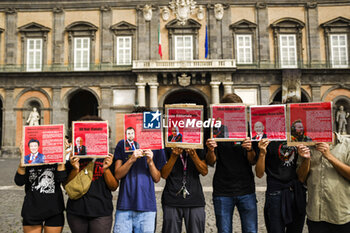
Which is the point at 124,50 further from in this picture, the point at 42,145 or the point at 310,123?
the point at 310,123

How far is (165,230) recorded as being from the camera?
3490 mm

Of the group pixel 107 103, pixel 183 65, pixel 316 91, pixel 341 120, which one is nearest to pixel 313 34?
pixel 316 91

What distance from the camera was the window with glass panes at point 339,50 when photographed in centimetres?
2231

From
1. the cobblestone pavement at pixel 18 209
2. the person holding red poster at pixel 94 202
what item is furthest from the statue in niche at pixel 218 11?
the person holding red poster at pixel 94 202

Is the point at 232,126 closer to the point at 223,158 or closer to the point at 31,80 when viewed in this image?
the point at 223,158

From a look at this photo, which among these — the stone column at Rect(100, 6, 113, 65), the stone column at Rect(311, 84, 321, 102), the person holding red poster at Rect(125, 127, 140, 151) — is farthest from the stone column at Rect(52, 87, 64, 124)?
the person holding red poster at Rect(125, 127, 140, 151)

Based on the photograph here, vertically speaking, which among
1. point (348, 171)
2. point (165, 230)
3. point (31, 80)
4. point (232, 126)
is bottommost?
point (165, 230)

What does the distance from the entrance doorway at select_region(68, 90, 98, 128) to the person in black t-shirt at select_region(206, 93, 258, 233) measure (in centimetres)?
2385

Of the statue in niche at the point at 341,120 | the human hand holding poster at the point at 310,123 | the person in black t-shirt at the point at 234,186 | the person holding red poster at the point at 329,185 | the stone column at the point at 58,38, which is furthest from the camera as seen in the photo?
the stone column at the point at 58,38

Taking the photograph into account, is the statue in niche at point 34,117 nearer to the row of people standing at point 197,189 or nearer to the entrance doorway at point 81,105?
the entrance doorway at point 81,105

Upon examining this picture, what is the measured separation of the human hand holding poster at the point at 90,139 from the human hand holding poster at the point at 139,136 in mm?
271

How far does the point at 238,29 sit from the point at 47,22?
50.7ft

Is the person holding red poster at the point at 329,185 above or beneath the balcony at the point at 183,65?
beneath

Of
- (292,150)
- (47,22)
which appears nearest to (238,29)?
(47,22)
